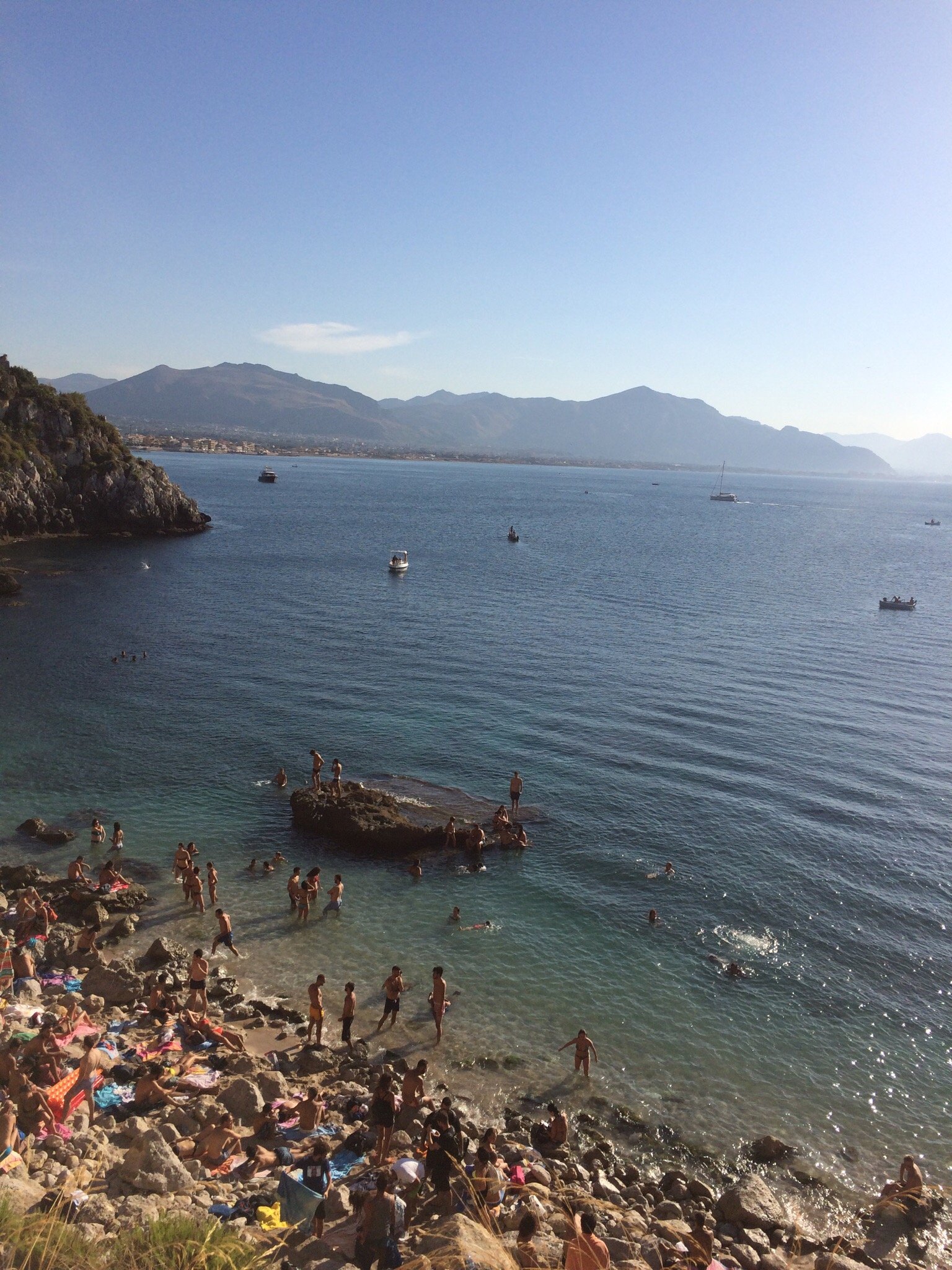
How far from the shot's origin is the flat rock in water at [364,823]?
95.9ft

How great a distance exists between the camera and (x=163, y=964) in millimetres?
22188

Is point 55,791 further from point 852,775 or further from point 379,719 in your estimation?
point 852,775

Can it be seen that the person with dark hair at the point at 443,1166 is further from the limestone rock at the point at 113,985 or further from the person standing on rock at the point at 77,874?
the person standing on rock at the point at 77,874

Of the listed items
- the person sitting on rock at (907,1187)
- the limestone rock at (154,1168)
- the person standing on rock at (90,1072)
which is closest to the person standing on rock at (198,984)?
the person standing on rock at (90,1072)

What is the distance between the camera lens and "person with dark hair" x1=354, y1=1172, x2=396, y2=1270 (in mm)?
10898

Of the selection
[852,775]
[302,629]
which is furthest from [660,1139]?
[302,629]

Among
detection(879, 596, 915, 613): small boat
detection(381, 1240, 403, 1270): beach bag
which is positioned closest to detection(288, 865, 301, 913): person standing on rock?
detection(381, 1240, 403, 1270): beach bag

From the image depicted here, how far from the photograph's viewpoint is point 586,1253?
1027cm

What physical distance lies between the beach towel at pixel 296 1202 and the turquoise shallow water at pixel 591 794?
7112 mm

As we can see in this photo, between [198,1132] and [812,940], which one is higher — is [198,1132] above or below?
above

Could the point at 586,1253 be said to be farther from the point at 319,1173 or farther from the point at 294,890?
the point at 294,890

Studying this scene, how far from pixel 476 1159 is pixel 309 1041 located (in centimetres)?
656

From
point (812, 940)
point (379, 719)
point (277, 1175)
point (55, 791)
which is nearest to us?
point (277, 1175)

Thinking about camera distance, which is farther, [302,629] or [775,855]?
[302,629]
